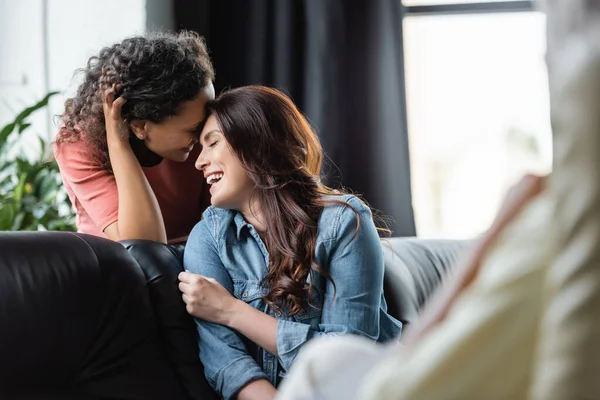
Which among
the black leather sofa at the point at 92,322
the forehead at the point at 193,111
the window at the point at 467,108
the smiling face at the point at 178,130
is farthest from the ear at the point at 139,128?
the window at the point at 467,108

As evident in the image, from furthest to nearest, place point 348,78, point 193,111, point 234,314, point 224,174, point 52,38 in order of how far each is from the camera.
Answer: point 348,78 < point 52,38 < point 193,111 < point 224,174 < point 234,314

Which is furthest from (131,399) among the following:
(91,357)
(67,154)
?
(67,154)

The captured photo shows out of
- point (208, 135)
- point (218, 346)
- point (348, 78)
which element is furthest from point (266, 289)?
point (348, 78)

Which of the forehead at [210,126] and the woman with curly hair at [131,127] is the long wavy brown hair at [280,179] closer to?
the forehead at [210,126]

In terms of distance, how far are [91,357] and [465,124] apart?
7.87 feet

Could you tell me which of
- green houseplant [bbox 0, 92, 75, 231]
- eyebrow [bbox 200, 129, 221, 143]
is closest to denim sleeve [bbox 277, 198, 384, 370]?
eyebrow [bbox 200, 129, 221, 143]

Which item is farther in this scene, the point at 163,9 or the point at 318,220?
the point at 163,9

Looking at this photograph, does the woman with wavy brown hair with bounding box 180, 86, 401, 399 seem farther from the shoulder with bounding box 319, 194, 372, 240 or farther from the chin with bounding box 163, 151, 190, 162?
the chin with bounding box 163, 151, 190, 162

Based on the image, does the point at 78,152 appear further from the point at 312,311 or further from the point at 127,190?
the point at 312,311

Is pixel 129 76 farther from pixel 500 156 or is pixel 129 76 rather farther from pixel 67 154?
pixel 500 156

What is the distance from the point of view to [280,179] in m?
1.75

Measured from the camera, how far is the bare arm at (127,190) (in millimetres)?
1920

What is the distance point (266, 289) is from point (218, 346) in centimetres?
15

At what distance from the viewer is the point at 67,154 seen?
6.74 ft
